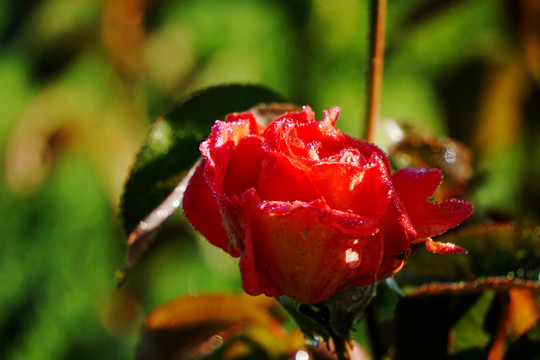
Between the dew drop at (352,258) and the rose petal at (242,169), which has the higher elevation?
the rose petal at (242,169)

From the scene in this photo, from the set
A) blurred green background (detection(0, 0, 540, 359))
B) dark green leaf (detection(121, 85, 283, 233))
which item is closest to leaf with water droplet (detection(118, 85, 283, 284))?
dark green leaf (detection(121, 85, 283, 233))

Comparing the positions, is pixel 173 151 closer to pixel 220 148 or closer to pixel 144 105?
pixel 220 148

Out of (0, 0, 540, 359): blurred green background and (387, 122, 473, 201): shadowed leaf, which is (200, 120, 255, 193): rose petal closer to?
(387, 122, 473, 201): shadowed leaf

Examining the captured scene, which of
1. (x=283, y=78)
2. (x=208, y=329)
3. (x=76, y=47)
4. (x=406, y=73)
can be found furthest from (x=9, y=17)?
(x=208, y=329)

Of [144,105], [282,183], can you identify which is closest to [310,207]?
[282,183]

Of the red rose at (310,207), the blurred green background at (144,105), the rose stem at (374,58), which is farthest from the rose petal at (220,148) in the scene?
the blurred green background at (144,105)

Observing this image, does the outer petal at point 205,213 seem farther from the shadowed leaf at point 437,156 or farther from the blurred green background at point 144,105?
the blurred green background at point 144,105
